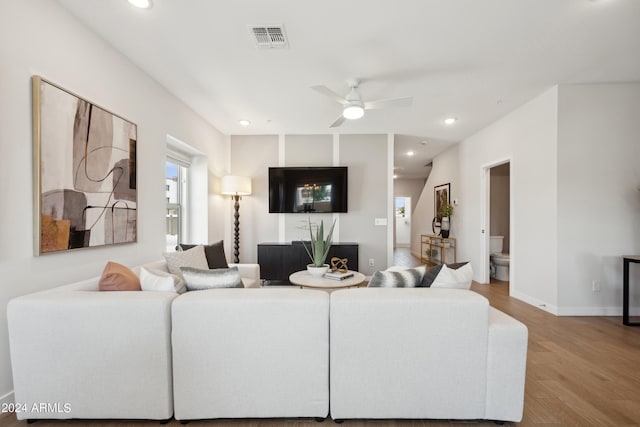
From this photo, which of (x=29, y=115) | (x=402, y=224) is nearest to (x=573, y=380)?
(x=29, y=115)

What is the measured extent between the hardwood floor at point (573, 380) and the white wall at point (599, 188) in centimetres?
49

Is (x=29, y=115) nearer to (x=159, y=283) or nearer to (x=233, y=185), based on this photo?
(x=159, y=283)

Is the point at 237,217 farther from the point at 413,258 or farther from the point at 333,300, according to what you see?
the point at 413,258

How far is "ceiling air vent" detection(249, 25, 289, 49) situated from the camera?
2.07 metres

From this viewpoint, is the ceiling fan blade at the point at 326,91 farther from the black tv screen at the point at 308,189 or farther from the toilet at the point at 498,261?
the toilet at the point at 498,261

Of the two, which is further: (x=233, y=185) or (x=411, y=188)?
(x=411, y=188)

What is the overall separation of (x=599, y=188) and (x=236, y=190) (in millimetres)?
4522

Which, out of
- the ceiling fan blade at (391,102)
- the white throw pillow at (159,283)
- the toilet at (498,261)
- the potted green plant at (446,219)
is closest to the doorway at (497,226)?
the toilet at (498,261)

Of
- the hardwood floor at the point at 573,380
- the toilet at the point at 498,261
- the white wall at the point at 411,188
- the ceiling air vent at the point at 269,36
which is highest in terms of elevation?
the ceiling air vent at the point at 269,36

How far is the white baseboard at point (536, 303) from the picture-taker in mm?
3166

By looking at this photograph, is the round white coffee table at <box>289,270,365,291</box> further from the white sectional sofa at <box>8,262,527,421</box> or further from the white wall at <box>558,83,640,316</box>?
the white wall at <box>558,83,640,316</box>

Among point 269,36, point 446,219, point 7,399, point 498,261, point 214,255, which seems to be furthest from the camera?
point 446,219

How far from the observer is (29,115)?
5.41 feet

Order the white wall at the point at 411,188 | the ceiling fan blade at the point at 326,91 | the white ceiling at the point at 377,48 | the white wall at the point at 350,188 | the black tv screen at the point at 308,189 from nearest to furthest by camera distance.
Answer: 1. the white ceiling at the point at 377,48
2. the ceiling fan blade at the point at 326,91
3. the black tv screen at the point at 308,189
4. the white wall at the point at 350,188
5. the white wall at the point at 411,188
